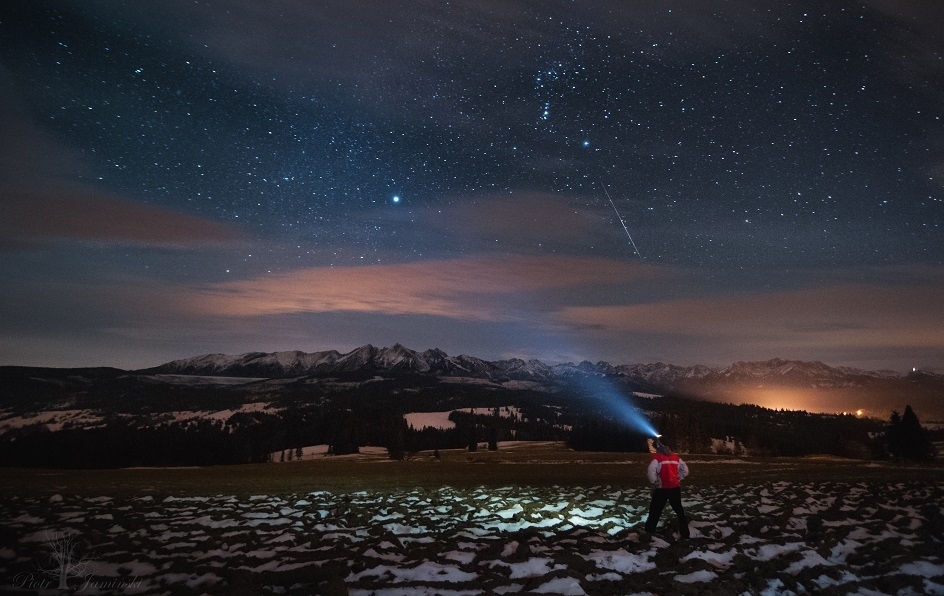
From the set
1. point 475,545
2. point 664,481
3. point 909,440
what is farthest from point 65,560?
point 909,440

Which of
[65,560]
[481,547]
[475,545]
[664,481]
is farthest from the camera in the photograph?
[664,481]

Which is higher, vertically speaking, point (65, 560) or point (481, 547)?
point (481, 547)

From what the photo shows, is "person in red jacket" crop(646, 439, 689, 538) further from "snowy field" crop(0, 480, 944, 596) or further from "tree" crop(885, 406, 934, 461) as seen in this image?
"tree" crop(885, 406, 934, 461)

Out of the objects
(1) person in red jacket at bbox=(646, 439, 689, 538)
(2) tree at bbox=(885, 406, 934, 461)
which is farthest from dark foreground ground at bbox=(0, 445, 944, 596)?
(2) tree at bbox=(885, 406, 934, 461)

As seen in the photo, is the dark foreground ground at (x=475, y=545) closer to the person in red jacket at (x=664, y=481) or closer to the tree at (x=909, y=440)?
the person in red jacket at (x=664, y=481)

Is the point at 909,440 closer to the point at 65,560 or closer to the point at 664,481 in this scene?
the point at 664,481

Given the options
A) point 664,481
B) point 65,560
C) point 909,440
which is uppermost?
point 664,481

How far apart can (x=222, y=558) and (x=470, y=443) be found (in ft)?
432

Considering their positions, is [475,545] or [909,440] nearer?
[475,545]

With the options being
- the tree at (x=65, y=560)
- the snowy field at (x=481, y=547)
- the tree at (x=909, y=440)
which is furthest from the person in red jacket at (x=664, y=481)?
the tree at (x=909, y=440)

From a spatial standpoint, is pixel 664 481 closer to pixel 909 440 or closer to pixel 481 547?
pixel 481 547

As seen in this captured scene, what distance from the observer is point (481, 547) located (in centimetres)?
1241

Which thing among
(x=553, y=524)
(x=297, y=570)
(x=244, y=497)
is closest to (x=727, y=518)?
(x=553, y=524)

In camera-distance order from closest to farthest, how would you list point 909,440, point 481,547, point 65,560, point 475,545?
point 65,560
point 481,547
point 475,545
point 909,440
